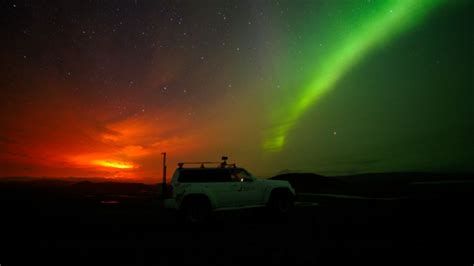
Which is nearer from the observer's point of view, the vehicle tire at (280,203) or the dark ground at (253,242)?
the dark ground at (253,242)

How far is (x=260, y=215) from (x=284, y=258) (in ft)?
25.4

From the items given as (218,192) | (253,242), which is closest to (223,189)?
(218,192)

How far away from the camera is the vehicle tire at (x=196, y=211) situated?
11414 millimetres

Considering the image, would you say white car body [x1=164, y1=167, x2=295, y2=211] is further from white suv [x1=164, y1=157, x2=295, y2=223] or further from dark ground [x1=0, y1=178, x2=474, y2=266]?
dark ground [x1=0, y1=178, x2=474, y2=266]

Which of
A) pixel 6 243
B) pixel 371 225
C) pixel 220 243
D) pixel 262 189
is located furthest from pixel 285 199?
pixel 6 243

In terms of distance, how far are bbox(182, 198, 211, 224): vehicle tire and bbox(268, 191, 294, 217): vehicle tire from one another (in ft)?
8.24

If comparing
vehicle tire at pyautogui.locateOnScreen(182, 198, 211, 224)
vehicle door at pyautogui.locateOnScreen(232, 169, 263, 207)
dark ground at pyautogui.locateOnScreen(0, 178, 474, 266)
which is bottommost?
dark ground at pyautogui.locateOnScreen(0, 178, 474, 266)

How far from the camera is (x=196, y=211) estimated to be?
38.0ft

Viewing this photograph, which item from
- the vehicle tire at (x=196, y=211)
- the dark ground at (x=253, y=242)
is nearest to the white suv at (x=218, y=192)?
the vehicle tire at (x=196, y=211)

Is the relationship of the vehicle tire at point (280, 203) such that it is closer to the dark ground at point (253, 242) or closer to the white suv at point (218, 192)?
the white suv at point (218, 192)

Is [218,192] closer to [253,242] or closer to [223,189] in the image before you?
[223,189]

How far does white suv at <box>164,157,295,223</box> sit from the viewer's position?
11.4 meters

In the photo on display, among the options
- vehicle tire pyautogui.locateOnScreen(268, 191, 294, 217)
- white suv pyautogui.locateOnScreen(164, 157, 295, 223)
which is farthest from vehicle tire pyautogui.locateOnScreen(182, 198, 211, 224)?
vehicle tire pyautogui.locateOnScreen(268, 191, 294, 217)

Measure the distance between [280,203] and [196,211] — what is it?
134 inches
